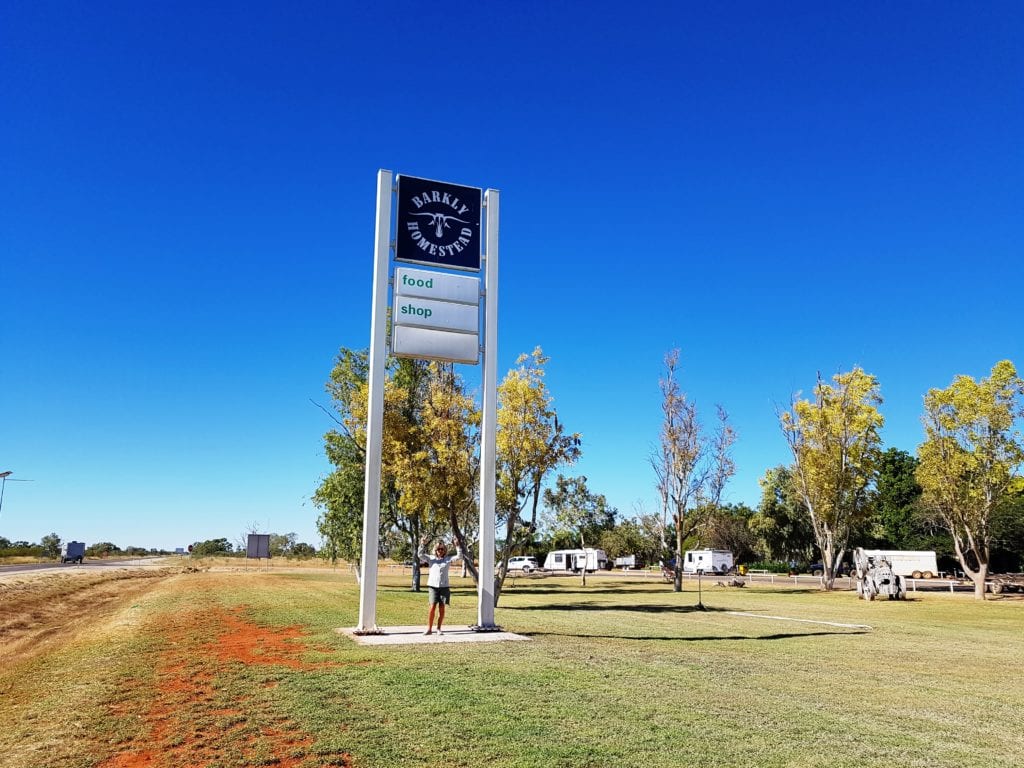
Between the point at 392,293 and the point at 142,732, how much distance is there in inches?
394

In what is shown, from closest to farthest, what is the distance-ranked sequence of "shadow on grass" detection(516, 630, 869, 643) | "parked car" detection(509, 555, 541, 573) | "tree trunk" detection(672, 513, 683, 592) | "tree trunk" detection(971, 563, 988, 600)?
"shadow on grass" detection(516, 630, 869, 643), "tree trunk" detection(971, 563, 988, 600), "tree trunk" detection(672, 513, 683, 592), "parked car" detection(509, 555, 541, 573)

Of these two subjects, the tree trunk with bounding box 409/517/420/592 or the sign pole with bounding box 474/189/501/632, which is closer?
the sign pole with bounding box 474/189/501/632

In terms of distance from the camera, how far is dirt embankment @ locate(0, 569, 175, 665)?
58.3 feet

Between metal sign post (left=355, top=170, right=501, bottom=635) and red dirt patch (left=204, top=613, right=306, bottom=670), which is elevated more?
metal sign post (left=355, top=170, right=501, bottom=635)

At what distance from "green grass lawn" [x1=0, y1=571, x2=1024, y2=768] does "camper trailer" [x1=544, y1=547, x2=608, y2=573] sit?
6080cm

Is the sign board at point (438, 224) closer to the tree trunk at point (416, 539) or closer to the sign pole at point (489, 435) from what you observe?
the sign pole at point (489, 435)

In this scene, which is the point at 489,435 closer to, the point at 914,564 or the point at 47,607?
the point at 47,607

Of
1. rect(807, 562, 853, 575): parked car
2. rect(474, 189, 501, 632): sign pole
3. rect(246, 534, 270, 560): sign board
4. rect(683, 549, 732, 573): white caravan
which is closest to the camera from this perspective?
rect(474, 189, 501, 632): sign pole

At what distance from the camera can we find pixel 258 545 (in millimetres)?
72562

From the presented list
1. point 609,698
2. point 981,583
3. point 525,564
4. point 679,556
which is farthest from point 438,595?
point 525,564

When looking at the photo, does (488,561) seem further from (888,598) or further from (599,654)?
(888,598)

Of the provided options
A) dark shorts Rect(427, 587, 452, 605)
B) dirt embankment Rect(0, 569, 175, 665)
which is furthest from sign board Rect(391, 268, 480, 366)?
dirt embankment Rect(0, 569, 175, 665)

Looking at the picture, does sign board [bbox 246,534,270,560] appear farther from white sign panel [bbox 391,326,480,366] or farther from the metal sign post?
white sign panel [bbox 391,326,480,366]

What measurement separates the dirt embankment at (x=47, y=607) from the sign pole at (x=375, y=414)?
685 centimetres
